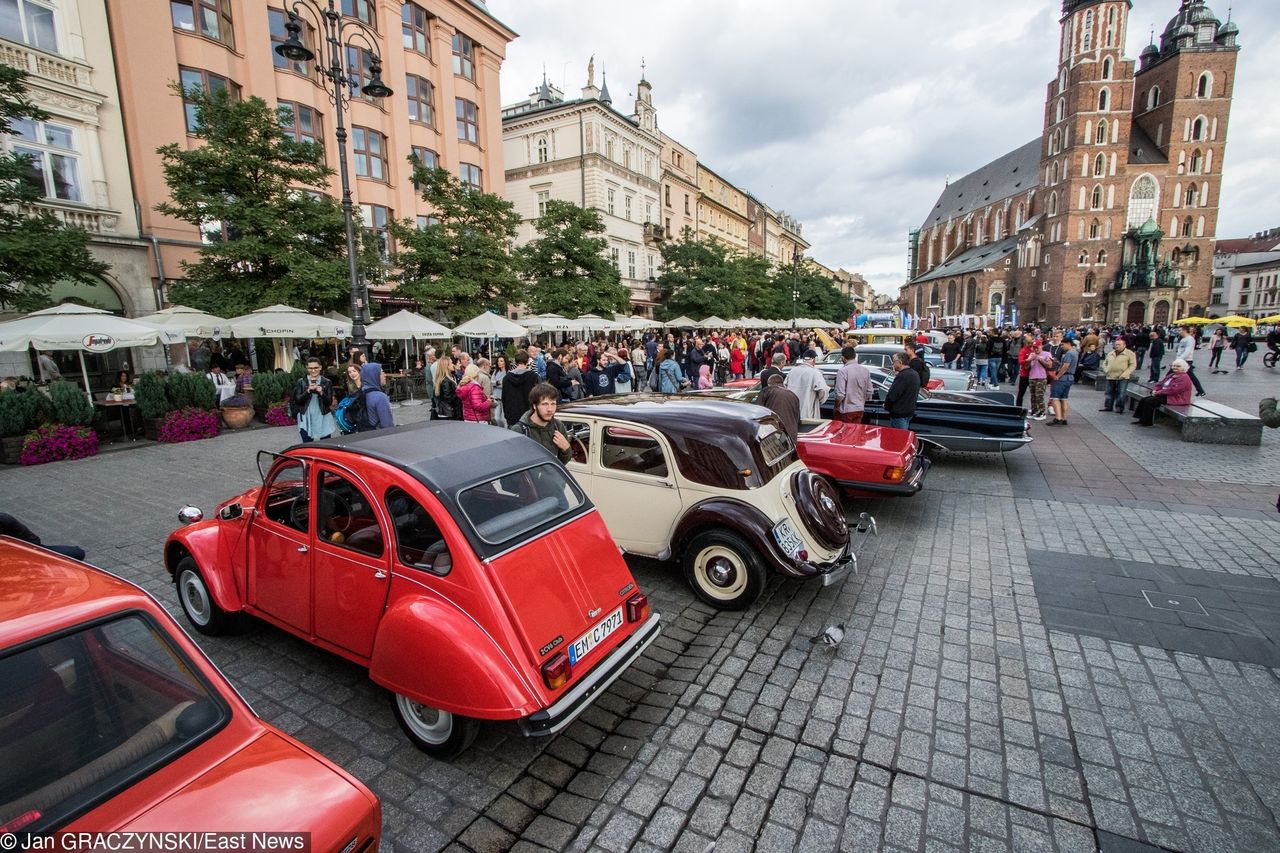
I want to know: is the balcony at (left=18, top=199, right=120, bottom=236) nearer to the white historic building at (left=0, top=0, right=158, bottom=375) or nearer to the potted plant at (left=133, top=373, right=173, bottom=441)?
the white historic building at (left=0, top=0, right=158, bottom=375)

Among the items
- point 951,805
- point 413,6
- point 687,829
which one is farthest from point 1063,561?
point 413,6

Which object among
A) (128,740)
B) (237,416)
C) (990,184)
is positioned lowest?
(237,416)

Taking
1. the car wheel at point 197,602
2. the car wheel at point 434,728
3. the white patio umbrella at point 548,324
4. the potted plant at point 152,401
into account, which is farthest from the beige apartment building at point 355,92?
the car wheel at point 434,728

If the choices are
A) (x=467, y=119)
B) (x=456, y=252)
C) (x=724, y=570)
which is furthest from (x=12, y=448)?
(x=467, y=119)

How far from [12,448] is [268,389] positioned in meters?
4.29

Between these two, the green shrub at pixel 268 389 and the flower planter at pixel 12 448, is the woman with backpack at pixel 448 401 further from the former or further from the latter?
the flower planter at pixel 12 448

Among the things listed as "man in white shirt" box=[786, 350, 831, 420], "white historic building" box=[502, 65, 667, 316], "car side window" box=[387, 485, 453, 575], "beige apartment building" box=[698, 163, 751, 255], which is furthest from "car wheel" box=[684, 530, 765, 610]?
A: "beige apartment building" box=[698, 163, 751, 255]

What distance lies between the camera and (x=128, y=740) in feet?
5.72

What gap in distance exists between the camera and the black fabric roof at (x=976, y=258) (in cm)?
7525

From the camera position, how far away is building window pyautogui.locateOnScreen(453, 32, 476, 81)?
27.8m

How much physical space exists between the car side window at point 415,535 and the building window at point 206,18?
2406 centimetres

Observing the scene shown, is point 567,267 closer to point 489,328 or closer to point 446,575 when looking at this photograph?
point 489,328

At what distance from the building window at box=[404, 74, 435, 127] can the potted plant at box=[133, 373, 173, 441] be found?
63.5ft

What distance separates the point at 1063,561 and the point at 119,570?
351 inches
